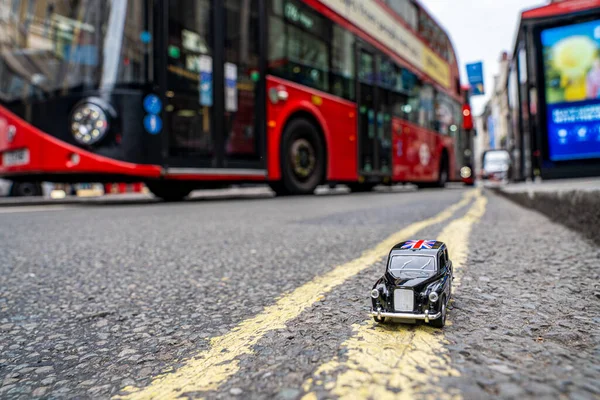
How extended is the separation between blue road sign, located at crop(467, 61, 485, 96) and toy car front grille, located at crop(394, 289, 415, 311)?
9.73 meters

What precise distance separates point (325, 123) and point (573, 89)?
3833 mm

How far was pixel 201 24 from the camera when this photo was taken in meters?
6.04

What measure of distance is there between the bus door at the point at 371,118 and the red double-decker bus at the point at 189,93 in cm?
4

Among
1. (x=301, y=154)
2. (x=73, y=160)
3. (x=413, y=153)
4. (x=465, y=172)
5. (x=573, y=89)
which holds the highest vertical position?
(x=573, y=89)

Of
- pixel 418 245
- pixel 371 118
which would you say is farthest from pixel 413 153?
pixel 418 245

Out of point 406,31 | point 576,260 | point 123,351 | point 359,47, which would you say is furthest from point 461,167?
point 123,351

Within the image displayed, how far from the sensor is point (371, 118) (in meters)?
9.39

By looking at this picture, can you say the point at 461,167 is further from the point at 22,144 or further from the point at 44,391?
the point at 44,391

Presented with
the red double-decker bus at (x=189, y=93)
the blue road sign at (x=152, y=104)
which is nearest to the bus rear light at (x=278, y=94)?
the red double-decker bus at (x=189, y=93)

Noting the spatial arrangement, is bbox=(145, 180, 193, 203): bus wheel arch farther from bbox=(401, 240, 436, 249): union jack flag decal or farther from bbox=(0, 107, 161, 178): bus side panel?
bbox=(401, 240, 436, 249): union jack flag decal

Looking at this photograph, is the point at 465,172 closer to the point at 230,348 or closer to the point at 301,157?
the point at 301,157

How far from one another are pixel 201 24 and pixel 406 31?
23.2 ft

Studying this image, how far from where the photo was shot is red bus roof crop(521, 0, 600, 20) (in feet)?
17.9

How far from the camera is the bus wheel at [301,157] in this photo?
7.24 meters
